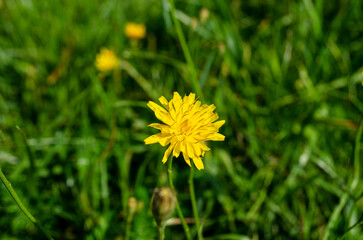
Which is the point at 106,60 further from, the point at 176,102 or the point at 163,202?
the point at 163,202

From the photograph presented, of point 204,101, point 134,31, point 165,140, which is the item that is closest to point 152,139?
point 165,140

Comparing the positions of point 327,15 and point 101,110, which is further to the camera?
point 327,15

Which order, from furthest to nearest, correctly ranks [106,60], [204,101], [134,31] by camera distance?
1. [134,31]
2. [106,60]
3. [204,101]

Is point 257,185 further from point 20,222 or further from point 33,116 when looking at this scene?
point 33,116

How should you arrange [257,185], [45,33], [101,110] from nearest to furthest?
[257,185], [101,110], [45,33]

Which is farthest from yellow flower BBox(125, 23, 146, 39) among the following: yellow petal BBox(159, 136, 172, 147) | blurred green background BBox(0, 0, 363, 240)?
yellow petal BBox(159, 136, 172, 147)

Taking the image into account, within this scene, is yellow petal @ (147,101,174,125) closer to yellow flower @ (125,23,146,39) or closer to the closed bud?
the closed bud

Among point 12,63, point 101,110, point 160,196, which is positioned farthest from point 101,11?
point 160,196
